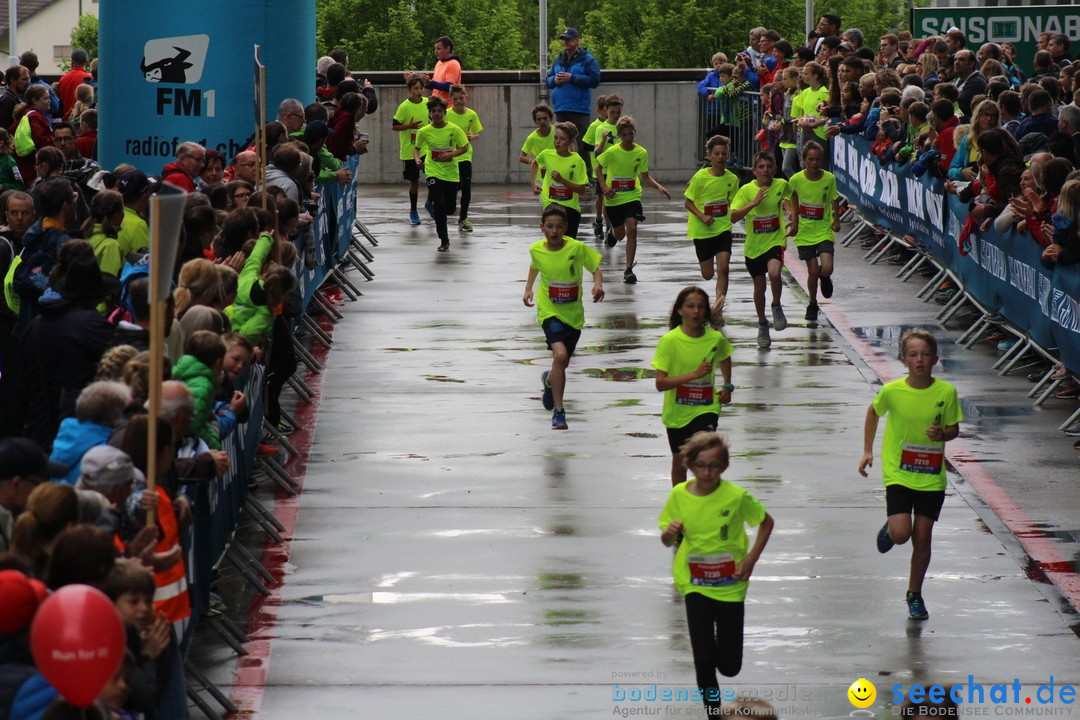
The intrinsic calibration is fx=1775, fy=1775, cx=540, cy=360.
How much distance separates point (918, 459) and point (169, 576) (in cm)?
434

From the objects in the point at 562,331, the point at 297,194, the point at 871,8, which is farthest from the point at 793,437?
the point at 871,8

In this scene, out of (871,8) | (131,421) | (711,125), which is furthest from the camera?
(871,8)

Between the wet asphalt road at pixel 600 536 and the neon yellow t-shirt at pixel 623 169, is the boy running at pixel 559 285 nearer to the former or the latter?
the wet asphalt road at pixel 600 536

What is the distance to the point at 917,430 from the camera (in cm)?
964

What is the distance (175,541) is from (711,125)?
85.7 ft

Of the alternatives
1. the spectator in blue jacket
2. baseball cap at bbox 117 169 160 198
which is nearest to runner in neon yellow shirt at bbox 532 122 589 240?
the spectator in blue jacket

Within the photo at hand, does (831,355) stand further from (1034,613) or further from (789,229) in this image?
(1034,613)

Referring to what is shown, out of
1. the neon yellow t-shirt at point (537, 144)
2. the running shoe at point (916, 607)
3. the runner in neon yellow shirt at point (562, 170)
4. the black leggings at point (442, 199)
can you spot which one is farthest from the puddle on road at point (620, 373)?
the black leggings at point (442, 199)

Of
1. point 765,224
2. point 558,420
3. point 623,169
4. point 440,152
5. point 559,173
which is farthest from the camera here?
point 440,152

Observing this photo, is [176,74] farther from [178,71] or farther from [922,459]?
[922,459]

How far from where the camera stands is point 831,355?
56.0 feet

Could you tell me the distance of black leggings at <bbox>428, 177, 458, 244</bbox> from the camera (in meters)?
23.2

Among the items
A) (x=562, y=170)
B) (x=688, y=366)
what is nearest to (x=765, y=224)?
(x=562, y=170)

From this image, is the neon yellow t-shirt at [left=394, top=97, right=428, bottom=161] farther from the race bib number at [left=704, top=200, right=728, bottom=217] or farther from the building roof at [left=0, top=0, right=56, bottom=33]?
the building roof at [left=0, top=0, right=56, bottom=33]
